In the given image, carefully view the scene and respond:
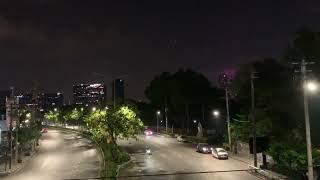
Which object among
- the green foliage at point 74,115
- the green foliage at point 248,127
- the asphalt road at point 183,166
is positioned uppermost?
the green foliage at point 74,115

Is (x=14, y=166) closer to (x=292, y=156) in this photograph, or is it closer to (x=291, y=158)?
(x=291, y=158)

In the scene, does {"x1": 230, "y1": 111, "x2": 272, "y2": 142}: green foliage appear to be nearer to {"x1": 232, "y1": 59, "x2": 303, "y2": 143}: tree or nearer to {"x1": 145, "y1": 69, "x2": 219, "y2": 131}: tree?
{"x1": 232, "y1": 59, "x2": 303, "y2": 143}: tree

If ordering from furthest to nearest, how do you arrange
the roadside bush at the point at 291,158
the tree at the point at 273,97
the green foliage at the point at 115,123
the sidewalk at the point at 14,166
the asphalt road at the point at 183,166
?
the green foliage at the point at 115,123 → the tree at the point at 273,97 → the sidewalk at the point at 14,166 → the asphalt road at the point at 183,166 → the roadside bush at the point at 291,158

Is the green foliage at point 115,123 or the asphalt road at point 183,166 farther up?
the green foliage at point 115,123

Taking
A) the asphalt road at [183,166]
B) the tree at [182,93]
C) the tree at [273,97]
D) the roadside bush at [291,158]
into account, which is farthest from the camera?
the tree at [182,93]

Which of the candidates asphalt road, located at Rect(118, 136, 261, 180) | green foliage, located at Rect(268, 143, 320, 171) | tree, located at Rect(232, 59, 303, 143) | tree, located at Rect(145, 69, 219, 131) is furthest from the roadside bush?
tree, located at Rect(145, 69, 219, 131)

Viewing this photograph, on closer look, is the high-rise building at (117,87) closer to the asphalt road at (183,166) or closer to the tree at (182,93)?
the asphalt road at (183,166)

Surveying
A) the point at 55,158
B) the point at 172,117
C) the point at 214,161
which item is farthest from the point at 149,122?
the point at 214,161

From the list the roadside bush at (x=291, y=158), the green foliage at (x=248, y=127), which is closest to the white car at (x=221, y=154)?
the green foliage at (x=248, y=127)

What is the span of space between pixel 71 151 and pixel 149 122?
75130 mm

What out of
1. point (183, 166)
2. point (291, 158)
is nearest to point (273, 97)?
point (183, 166)

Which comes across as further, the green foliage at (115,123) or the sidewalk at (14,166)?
the green foliage at (115,123)

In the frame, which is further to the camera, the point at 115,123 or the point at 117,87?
the point at 117,87

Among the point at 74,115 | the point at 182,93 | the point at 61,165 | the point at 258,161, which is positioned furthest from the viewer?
the point at 74,115
